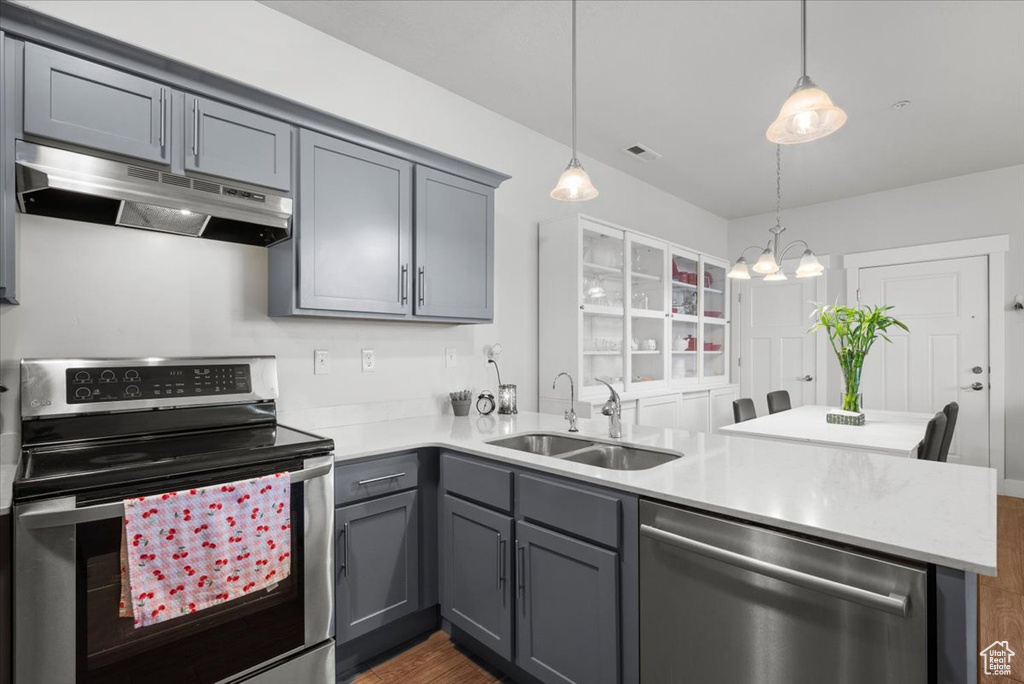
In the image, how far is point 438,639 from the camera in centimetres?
221

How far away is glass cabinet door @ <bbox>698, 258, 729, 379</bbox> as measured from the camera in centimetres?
484

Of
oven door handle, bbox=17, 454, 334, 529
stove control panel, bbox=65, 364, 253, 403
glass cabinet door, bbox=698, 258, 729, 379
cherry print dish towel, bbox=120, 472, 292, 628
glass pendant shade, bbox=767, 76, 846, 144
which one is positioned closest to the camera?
oven door handle, bbox=17, 454, 334, 529

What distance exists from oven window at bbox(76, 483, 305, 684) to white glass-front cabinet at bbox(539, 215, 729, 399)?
6.44 feet

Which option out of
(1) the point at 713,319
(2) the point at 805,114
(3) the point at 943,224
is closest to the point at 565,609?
(2) the point at 805,114

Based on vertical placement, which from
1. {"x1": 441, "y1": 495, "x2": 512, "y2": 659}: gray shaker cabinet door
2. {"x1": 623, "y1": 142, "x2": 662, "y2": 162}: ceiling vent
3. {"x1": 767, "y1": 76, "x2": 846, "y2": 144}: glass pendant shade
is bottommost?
{"x1": 441, "y1": 495, "x2": 512, "y2": 659}: gray shaker cabinet door

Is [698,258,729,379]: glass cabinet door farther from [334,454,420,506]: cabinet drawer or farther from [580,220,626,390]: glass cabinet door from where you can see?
[334,454,420,506]: cabinet drawer

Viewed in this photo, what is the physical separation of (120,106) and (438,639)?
2379 mm

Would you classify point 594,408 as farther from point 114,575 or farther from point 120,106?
point 120,106

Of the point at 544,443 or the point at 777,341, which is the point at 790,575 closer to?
the point at 544,443

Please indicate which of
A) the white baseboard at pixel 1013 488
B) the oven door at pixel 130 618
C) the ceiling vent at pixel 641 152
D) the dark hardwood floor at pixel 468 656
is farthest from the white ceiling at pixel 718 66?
the white baseboard at pixel 1013 488

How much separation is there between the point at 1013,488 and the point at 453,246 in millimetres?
5253

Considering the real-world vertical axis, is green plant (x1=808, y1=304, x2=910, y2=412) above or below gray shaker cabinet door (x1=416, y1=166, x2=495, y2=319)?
below

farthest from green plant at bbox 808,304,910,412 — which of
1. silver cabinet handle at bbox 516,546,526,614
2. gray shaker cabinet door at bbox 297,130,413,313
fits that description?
gray shaker cabinet door at bbox 297,130,413,313

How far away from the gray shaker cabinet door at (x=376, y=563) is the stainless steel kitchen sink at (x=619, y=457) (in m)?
0.72
